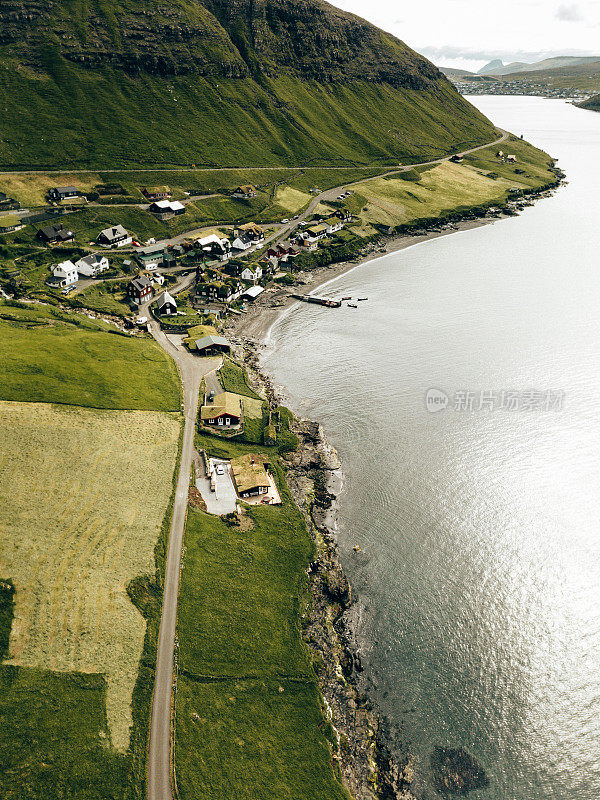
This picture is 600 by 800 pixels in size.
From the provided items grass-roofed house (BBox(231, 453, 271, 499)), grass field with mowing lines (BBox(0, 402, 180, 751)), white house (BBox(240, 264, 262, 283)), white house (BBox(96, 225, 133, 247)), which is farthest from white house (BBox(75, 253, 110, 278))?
grass-roofed house (BBox(231, 453, 271, 499))

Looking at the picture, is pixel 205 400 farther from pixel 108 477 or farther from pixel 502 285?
pixel 502 285

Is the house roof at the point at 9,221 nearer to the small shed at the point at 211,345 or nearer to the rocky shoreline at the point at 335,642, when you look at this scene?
the small shed at the point at 211,345

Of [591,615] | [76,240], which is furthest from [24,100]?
[591,615]

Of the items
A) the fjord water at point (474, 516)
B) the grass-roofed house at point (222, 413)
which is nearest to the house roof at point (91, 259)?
the fjord water at point (474, 516)

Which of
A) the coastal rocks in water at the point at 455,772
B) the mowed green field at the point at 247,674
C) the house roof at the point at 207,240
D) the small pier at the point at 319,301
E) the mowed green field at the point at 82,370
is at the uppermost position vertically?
the house roof at the point at 207,240

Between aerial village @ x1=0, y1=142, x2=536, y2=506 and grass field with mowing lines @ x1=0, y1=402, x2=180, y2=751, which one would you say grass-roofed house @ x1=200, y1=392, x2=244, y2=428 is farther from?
grass field with mowing lines @ x1=0, y1=402, x2=180, y2=751

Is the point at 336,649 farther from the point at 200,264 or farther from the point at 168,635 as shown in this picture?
the point at 200,264
